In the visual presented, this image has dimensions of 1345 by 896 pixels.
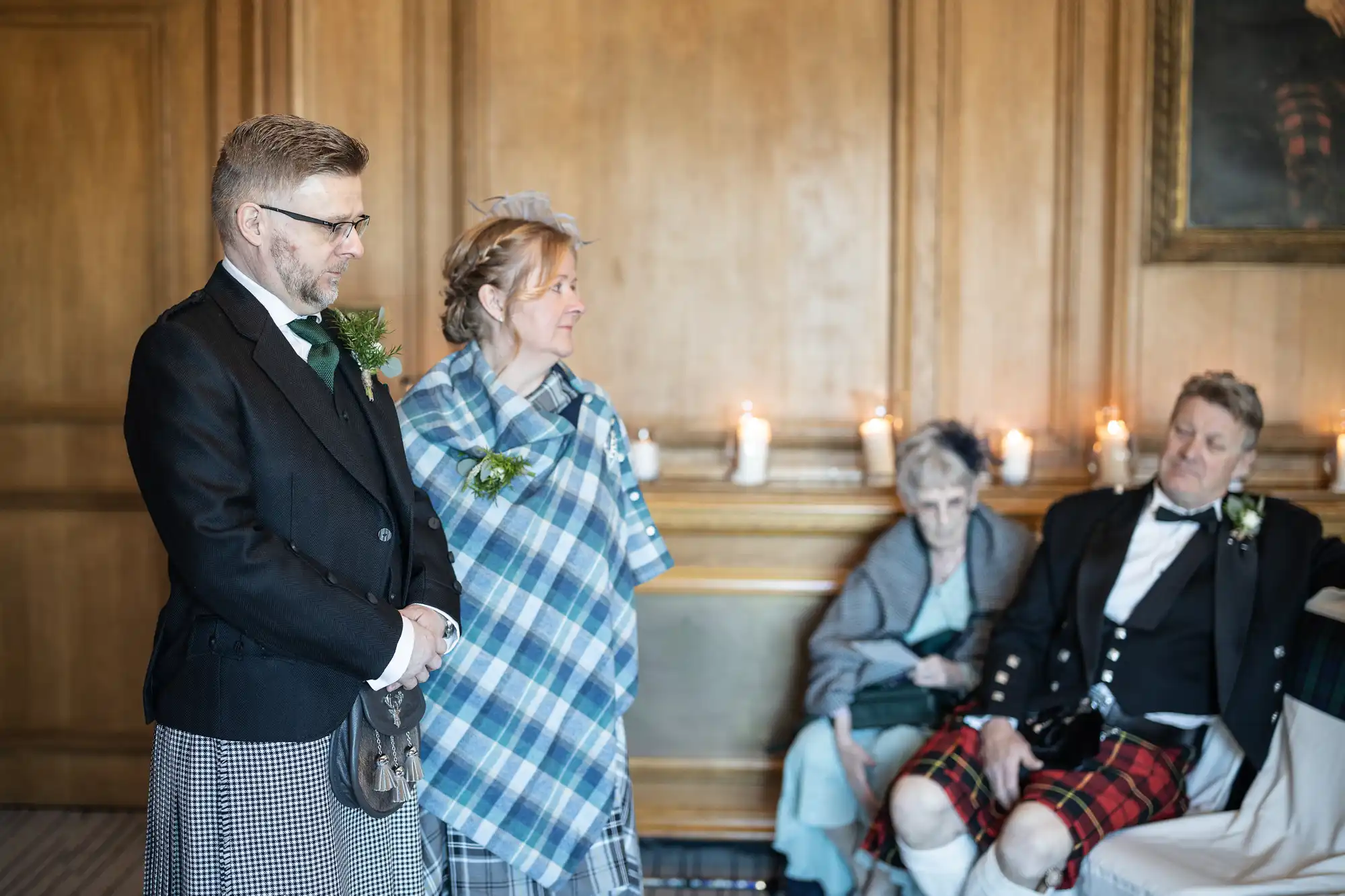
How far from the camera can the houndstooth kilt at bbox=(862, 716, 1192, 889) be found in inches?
96.0

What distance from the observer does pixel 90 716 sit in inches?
148

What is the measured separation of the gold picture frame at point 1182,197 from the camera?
11.3ft

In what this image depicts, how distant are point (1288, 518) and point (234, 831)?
85.2 inches

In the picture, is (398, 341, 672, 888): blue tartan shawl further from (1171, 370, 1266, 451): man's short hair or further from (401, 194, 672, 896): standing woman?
(1171, 370, 1266, 451): man's short hair

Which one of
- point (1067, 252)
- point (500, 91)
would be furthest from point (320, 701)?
point (1067, 252)

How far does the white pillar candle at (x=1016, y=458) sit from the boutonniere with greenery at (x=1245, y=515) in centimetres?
82

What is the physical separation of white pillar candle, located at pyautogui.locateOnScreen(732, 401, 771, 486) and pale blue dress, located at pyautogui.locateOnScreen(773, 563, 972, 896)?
65cm

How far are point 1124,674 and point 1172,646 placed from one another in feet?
0.38

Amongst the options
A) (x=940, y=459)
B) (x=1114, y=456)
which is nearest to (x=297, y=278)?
(x=940, y=459)

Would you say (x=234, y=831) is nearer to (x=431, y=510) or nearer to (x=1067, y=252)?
(x=431, y=510)

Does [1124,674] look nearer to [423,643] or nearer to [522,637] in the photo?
[522,637]

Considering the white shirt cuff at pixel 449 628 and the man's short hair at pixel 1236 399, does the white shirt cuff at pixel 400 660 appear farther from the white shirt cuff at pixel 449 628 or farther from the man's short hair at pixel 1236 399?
the man's short hair at pixel 1236 399

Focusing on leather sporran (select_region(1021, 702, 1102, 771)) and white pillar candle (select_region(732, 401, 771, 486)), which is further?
white pillar candle (select_region(732, 401, 771, 486))

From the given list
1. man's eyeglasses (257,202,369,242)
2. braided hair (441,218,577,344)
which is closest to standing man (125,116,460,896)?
man's eyeglasses (257,202,369,242)
